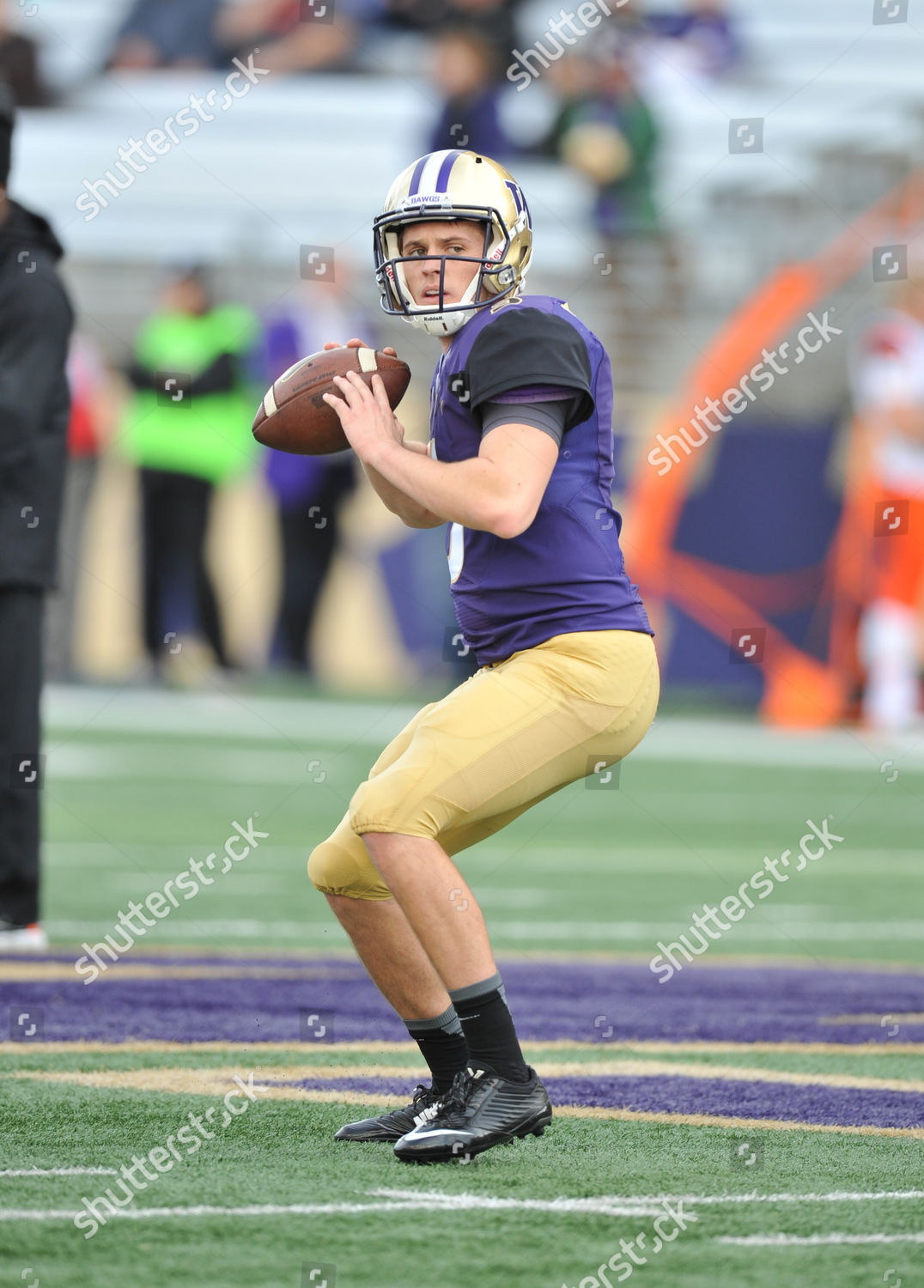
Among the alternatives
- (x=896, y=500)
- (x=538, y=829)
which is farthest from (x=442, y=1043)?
(x=896, y=500)

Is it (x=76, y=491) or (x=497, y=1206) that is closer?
(x=497, y=1206)

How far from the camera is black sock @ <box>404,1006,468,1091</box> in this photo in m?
3.47

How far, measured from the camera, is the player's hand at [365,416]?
3.43 meters

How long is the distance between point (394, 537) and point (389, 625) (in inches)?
25.6

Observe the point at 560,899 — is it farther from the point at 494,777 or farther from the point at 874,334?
the point at 874,334

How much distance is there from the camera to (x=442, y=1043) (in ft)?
11.4

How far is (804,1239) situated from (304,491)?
1173 centimetres

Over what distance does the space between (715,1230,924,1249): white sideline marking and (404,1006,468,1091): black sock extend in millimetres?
753

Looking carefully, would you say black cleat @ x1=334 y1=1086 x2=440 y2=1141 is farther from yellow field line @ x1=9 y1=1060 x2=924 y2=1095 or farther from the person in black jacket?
the person in black jacket

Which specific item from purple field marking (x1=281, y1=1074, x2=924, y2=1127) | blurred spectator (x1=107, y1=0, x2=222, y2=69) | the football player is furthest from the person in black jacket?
blurred spectator (x1=107, y1=0, x2=222, y2=69)

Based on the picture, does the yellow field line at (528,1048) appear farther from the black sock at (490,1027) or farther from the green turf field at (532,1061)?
the black sock at (490,1027)

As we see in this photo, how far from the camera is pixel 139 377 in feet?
47.3

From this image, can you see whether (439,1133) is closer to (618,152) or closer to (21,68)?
(618,152)

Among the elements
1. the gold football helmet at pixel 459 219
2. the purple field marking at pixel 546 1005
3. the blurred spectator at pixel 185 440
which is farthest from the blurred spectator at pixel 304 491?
the gold football helmet at pixel 459 219
